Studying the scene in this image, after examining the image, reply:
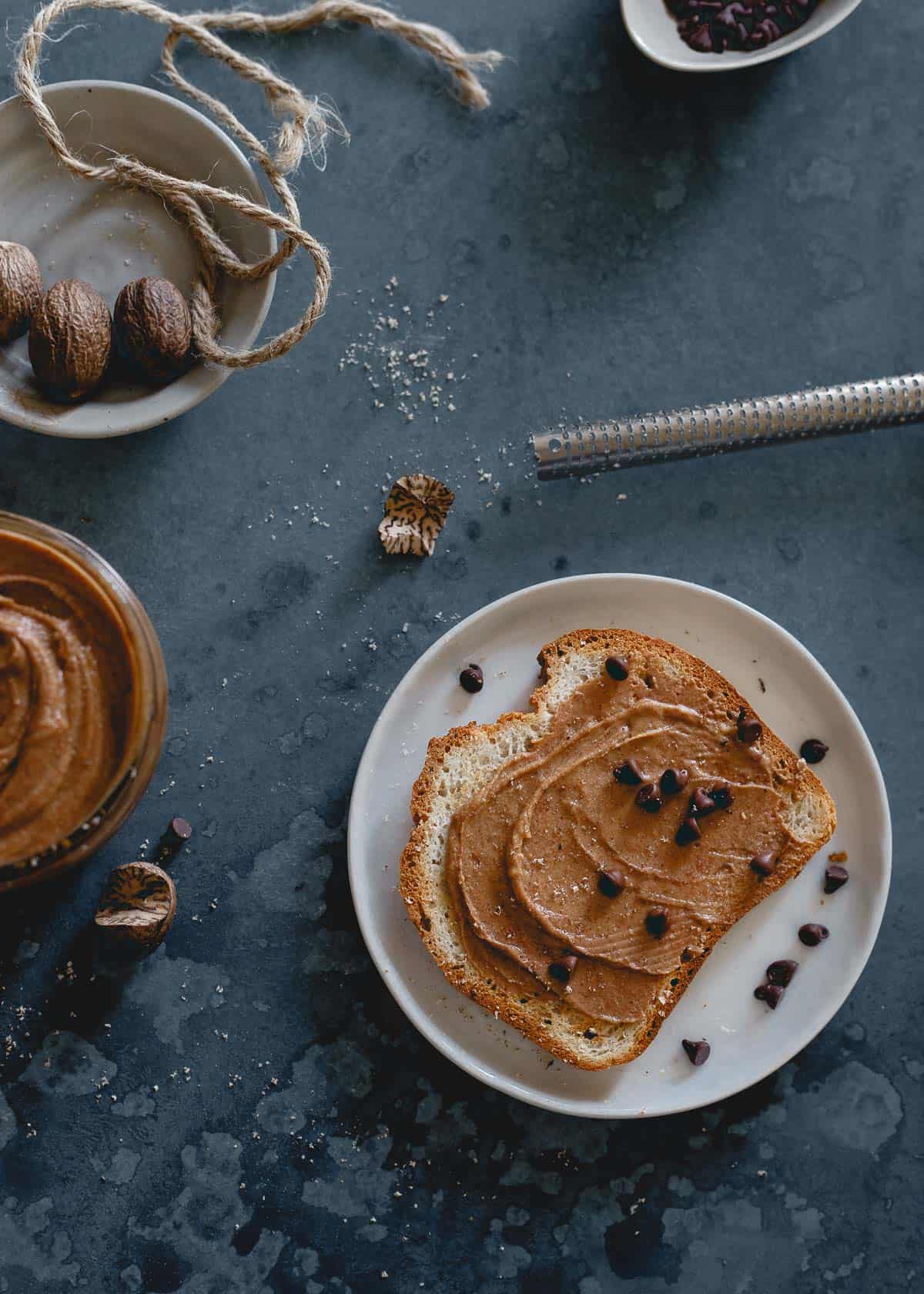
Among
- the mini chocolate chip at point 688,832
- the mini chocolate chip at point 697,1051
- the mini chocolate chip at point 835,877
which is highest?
the mini chocolate chip at point 688,832

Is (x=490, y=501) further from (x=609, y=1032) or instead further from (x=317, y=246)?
(x=609, y=1032)

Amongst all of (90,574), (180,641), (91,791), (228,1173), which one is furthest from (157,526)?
(228,1173)

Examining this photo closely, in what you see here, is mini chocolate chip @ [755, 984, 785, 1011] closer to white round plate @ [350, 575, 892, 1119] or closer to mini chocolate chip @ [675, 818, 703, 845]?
white round plate @ [350, 575, 892, 1119]

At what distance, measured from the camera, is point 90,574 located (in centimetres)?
161

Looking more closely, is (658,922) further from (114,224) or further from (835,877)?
(114,224)

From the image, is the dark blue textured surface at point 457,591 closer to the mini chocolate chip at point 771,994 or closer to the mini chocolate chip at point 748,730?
the mini chocolate chip at point 771,994

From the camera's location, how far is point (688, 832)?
1996 mm

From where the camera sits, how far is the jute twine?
1.90 m

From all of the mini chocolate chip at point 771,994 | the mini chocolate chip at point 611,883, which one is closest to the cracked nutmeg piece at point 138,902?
the mini chocolate chip at point 611,883

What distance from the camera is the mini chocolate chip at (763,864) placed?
2.02 metres

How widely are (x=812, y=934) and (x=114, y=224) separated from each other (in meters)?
1.88

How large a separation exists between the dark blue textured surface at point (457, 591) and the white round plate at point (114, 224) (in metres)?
0.17

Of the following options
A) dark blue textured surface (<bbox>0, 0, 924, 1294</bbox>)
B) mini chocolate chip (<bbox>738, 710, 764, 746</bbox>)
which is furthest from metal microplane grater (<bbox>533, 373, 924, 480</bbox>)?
mini chocolate chip (<bbox>738, 710, 764, 746</bbox>)

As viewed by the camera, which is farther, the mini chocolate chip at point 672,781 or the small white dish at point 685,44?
the small white dish at point 685,44
